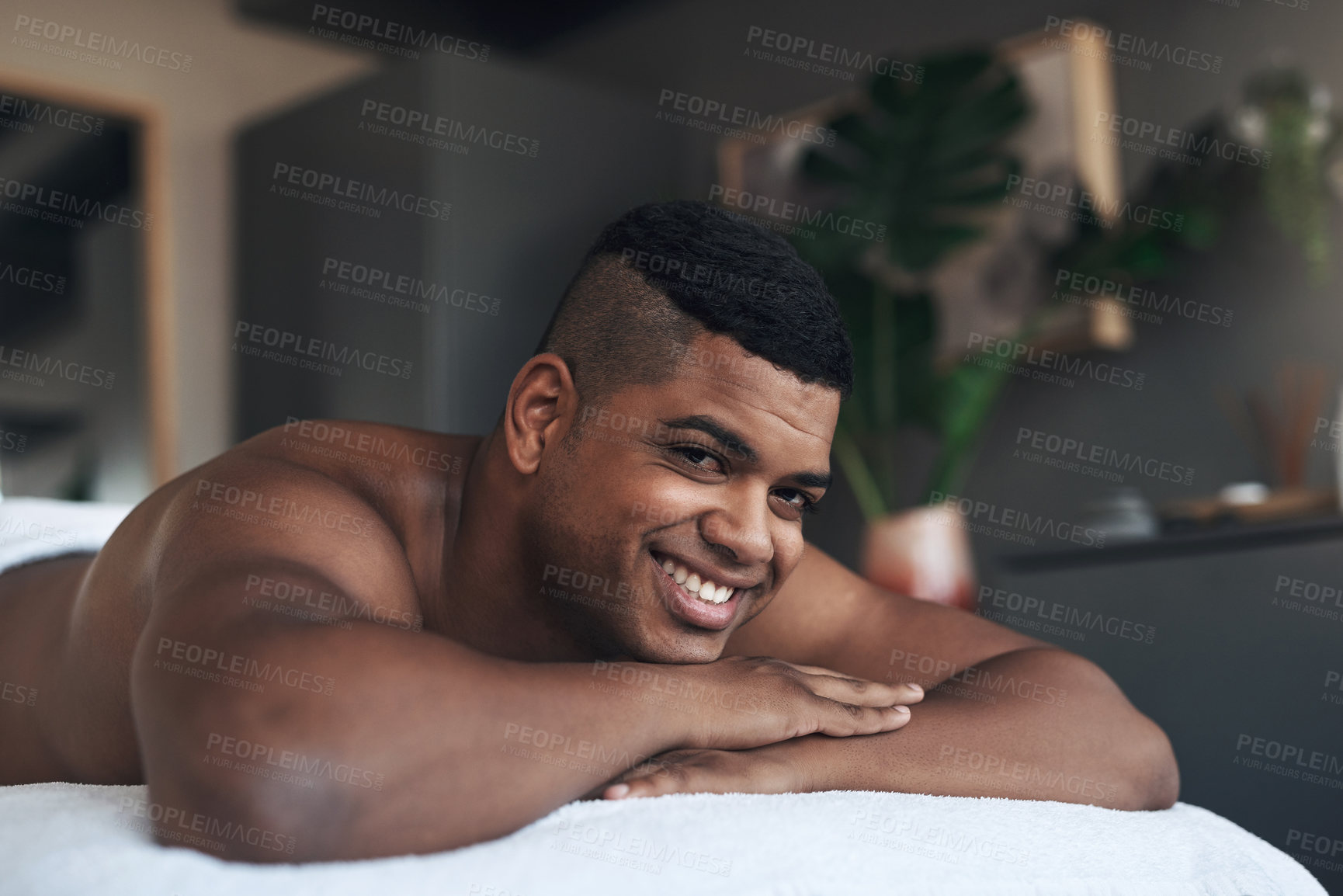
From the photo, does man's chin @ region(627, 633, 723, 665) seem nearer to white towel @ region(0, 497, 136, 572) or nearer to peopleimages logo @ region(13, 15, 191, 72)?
white towel @ region(0, 497, 136, 572)

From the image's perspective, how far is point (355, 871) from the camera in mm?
669

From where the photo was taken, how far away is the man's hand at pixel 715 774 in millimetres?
840

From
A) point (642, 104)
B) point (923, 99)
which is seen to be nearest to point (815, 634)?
point (923, 99)

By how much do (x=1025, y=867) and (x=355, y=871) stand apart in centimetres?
46

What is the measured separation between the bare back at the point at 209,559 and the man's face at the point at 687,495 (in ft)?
0.56

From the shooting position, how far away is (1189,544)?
2.05 meters

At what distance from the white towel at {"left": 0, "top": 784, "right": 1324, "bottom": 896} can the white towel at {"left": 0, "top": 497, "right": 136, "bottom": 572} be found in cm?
66

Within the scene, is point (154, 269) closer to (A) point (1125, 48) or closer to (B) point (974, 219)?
(B) point (974, 219)

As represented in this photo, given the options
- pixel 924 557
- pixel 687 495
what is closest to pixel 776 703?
pixel 687 495

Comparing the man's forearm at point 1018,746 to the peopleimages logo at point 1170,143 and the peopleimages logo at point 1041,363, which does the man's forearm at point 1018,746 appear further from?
the peopleimages logo at point 1170,143

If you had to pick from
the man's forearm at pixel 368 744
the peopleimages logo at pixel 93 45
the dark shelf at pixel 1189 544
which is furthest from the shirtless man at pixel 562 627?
the peopleimages logo at pixel 93 45

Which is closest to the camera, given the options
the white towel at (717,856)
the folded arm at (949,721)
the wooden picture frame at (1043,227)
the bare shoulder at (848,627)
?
the white towel at (717,856)

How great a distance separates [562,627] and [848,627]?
378 mm

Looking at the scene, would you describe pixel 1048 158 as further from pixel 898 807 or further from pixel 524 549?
pixel 898 807
